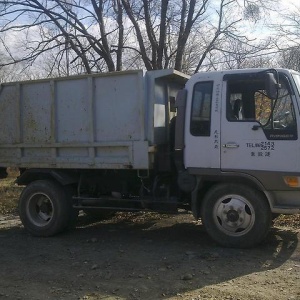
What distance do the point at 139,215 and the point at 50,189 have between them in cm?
242

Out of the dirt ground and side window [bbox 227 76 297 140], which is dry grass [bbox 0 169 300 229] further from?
side window [bbox 227 76 297 140]

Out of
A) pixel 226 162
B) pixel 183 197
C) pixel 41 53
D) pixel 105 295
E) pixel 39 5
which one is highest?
pixel 39 5

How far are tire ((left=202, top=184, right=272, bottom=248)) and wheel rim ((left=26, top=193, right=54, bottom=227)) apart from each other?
2.92 metres

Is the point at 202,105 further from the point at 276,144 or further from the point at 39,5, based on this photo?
the point at 39,5

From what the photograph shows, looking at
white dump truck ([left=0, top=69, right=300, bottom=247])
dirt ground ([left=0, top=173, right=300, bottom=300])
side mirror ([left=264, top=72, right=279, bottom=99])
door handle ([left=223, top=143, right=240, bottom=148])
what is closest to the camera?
dirt ground ([left=0, top=173, right=300, bottom=300])

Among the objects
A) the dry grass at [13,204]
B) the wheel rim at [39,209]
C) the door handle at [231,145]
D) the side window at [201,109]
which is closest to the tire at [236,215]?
the door handle at [231,145]

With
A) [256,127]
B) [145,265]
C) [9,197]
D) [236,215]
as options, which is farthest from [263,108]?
[9,197]

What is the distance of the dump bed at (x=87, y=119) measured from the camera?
299 inches

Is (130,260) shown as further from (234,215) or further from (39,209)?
(39,209)

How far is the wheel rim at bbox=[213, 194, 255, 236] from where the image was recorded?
23.0 ft

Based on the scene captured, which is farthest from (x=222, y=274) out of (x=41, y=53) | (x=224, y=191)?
(x=41, y=53)

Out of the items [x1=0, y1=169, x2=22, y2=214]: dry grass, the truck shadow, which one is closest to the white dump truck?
the truck shadow

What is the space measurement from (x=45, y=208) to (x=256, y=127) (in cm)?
402

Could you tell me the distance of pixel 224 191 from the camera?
7.16 m
